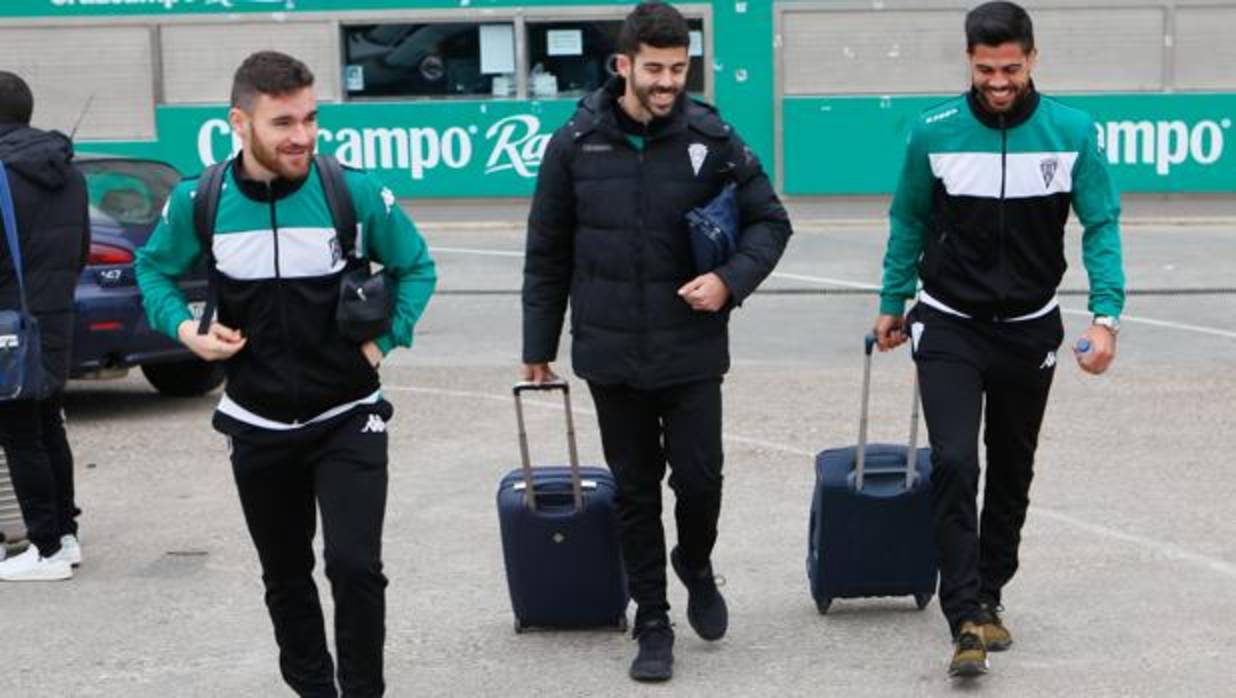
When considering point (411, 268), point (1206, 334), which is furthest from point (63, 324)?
point (1206, 334)

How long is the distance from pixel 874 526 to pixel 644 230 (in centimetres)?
130

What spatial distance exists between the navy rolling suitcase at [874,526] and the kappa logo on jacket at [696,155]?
910 mm

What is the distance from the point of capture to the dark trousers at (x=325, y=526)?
17.4 ft

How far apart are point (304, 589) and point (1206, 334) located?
9.01 meters

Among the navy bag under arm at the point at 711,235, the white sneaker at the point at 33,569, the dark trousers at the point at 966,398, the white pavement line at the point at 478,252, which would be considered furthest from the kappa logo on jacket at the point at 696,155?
the white pavement line at the point at 478,252

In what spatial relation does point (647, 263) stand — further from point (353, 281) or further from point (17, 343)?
point (17, 343)

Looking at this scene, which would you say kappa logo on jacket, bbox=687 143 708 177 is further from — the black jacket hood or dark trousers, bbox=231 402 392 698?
the black jacket hood

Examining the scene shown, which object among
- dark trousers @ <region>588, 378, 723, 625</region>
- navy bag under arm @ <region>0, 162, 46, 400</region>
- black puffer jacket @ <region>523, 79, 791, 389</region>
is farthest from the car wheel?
black puffer jacket @ <region>523, 79, 791, 389</region>

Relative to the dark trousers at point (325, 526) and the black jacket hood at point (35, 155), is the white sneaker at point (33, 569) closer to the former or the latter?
the black jacket hood at point (35, 155)

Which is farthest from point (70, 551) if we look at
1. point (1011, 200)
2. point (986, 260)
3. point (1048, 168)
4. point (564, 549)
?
point (1048, 168)

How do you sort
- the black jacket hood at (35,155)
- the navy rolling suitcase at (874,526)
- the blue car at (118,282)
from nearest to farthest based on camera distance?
the navy rolling suitcase at (874,526) < the black jacket hood at (35,155) < the blue car at (118,282)

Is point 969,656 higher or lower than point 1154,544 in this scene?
higher

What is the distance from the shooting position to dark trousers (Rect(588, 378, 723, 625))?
20.1ft

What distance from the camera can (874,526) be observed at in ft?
21.8
